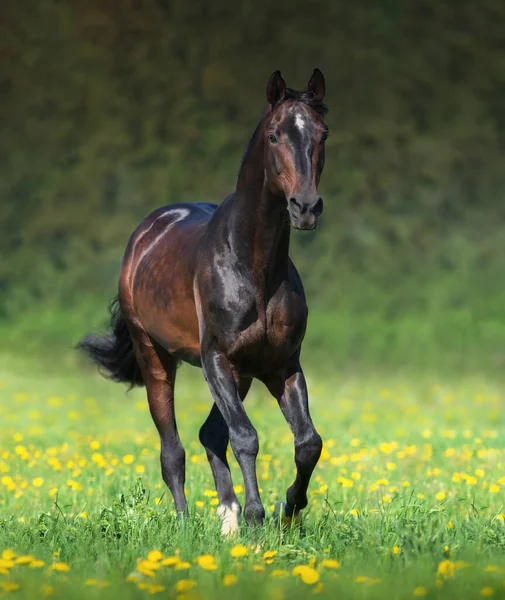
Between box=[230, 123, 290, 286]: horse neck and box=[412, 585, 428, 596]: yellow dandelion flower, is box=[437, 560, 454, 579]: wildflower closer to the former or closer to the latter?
box=[412, 585, 428, 596]: yellow dandelion flower

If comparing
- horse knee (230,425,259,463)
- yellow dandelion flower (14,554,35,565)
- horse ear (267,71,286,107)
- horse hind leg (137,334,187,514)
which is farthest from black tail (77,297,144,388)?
yellow dandelion flower (14,554,35,565)

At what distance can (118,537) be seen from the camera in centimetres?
562

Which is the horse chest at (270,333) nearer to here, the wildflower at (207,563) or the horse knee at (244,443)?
the horse knee at (244,443)

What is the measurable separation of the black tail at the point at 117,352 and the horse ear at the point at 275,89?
8.84ft

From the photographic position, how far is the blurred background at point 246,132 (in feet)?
55.4

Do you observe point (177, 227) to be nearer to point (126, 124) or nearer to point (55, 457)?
point (55, 457)

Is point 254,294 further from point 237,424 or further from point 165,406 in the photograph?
point 165,406

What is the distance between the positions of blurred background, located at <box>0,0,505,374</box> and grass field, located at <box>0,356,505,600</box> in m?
2.38

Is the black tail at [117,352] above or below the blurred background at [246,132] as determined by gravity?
below

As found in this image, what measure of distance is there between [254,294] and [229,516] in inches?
47.5

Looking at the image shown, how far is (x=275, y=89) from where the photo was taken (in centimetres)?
577

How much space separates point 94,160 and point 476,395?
6.83m

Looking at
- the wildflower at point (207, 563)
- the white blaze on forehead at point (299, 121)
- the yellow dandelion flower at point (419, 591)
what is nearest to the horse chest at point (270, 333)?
the white blaze on forehead at point (299, 121)

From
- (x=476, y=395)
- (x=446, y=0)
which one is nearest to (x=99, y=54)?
(x=446, y=0)
